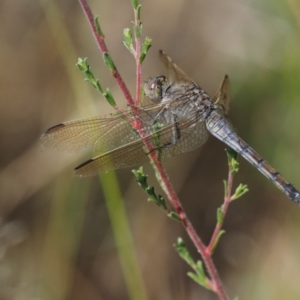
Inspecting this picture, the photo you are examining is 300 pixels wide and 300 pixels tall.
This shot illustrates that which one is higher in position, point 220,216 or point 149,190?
Answer: point 149,190

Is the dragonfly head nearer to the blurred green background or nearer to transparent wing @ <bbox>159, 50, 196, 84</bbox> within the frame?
transparent wing @ <bbox>159, 50, 196, 84</bbox>

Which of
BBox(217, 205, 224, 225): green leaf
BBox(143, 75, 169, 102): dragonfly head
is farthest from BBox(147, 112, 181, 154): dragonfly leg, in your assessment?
BBox(217, 205, 224, 225): green leaf

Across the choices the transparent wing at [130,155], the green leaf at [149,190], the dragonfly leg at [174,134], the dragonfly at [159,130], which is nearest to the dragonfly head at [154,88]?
the dragonfly at [159,130]

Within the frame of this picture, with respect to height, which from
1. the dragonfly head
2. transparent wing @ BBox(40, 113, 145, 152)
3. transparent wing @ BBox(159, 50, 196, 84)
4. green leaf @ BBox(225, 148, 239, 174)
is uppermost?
transparent wing @ BBox(159, 50, 196, 84)

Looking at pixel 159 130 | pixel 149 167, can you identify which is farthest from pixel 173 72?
pixel 149 167

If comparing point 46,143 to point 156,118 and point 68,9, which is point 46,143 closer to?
point 156,118

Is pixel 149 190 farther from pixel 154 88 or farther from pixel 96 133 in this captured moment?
pixel 154 88

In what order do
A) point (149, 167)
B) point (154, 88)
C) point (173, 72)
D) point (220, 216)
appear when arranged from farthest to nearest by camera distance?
point (149, 167), point (173, 72), point (154, 88), point (220, 216)

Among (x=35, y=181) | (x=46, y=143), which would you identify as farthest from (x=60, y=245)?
(x=46, y=143)

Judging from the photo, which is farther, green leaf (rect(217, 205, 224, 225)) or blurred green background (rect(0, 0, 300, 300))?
blurred green background (rect(0, 0, 300, 300))
